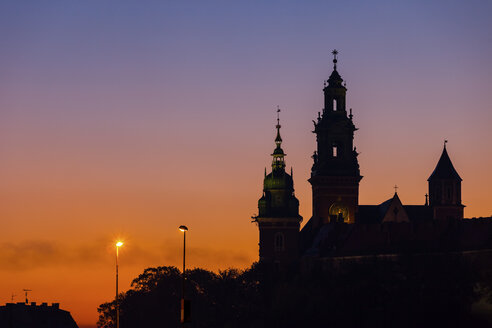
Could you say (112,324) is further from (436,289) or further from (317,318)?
(436,289)

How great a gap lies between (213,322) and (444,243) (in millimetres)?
27423

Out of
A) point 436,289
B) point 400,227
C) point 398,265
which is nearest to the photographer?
point 436,289

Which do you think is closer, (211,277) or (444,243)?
(444,243)

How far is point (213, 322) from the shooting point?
17288cm

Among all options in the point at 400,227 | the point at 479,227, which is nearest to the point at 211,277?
the point at 400,227

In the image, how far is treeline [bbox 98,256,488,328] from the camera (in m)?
158

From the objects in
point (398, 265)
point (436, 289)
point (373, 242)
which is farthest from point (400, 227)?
point (436, 289)

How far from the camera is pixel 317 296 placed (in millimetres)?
171375

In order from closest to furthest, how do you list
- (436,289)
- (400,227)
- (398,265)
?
(436,289) < (398,265) < (400,227)

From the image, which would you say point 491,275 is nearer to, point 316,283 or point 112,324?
point 316,283

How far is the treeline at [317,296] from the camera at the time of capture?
158 metres

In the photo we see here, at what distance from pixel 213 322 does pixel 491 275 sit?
103ft

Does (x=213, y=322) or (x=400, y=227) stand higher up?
(x=400, y=227)

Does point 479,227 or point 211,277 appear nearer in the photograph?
point 479,227
